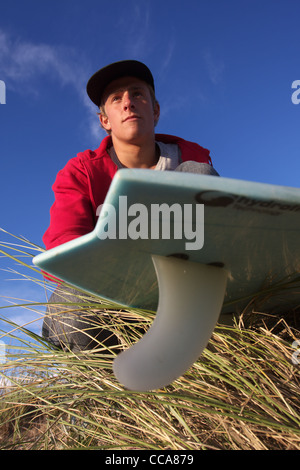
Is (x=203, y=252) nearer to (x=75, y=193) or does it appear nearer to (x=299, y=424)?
(x=299, y=424)

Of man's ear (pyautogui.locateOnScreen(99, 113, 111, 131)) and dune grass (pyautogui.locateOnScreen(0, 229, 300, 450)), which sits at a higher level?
man's ear (pyautogui.locateOnScreen(99, 113, 111, 131))

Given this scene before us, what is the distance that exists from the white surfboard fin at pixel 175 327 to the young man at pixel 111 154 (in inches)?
24.7

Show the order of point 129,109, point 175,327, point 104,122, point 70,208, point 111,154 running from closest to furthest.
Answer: point 175,327
point 70,208
point 129,109
point 111,154
point 104,122

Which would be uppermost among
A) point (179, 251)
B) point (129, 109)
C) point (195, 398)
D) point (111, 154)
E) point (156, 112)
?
point (156, 112)

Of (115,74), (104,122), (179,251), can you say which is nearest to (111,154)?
(104,122)

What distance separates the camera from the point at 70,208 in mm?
1404

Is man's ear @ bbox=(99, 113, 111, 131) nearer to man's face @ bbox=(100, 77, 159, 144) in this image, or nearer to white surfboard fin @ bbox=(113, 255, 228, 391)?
man's face @ bbox=(100, 77, 159, 144)

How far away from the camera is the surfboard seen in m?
0.61

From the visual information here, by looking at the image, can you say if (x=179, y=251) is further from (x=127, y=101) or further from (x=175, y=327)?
(x=127, y=101)

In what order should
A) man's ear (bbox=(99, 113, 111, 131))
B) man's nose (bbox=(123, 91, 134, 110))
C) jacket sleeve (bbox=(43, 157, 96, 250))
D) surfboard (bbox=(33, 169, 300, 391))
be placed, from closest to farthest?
surfboard (bbox=(33, 169, 300, 391))
jacket sleeve (bbox=(43, 157, 96, 250))
man's nose (bbox=(123, 91, 134, 110))
man's ear (bbox=(99, 113, 111, 131))

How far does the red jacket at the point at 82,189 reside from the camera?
1.35 meters

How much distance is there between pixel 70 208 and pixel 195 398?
0.84m

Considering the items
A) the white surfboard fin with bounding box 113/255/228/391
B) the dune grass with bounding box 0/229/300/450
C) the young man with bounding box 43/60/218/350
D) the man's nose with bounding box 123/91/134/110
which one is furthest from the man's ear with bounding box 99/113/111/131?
the white surfboard fin with bounding box 113/255/228/391

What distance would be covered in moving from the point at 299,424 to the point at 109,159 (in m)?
1.21
